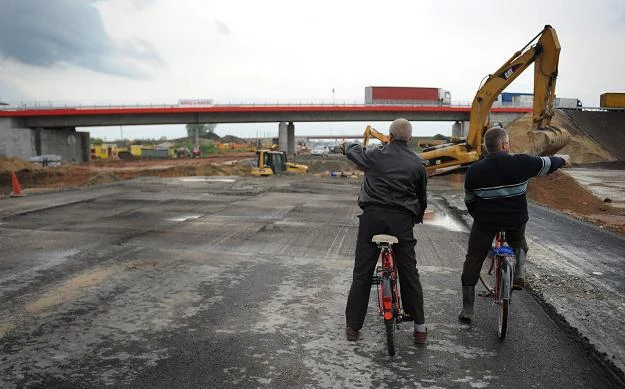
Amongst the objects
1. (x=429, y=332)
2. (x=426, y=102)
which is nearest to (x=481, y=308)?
(x=429, y=332)

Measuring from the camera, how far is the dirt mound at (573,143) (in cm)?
4084

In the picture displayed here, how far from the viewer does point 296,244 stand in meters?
8.87

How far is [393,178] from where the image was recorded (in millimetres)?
4230

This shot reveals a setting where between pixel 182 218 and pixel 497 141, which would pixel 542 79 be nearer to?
pixel 182 218

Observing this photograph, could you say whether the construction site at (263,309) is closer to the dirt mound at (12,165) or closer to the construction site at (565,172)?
the construction site at (565,172)

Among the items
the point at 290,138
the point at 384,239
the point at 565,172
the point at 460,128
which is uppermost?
the point at 460,128

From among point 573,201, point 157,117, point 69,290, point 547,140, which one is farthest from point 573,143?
point 69,290

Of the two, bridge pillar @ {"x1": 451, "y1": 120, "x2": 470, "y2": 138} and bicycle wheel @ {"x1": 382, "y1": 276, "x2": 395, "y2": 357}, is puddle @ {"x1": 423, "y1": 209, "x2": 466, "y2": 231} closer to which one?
bicycle wheel @ {"x1": 382, "y1": 276, "x2": 395, "y2": 357}

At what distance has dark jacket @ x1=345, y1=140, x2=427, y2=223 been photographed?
4.22 m

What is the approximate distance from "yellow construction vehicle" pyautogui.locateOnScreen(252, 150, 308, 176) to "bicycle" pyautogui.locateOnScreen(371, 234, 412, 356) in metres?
25.9

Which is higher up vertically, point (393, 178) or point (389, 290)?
point (393, 178)

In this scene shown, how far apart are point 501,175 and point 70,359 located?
4.19 metres

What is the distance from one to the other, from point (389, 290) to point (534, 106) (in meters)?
14.4

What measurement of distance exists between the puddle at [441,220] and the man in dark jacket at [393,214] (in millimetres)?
6811
